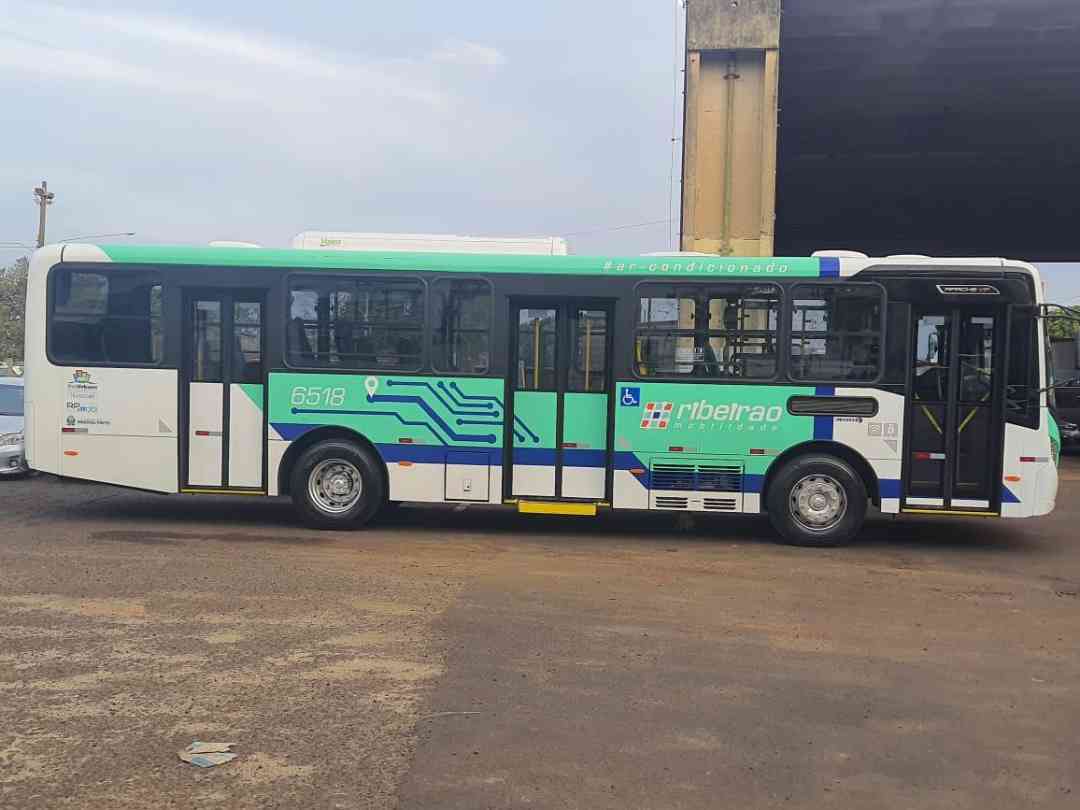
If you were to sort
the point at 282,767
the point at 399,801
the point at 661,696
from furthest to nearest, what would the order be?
1. the point at 661,696
2. the point at 282,767
3. the point at 399,801

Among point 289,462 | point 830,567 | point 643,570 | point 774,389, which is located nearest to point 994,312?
point 774,389

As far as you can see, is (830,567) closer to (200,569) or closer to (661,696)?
(661,696)

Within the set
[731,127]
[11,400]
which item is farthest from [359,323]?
[731,127]

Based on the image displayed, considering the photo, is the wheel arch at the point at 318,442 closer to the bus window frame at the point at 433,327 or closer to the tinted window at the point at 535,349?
the bus window frame at the point at 433,327

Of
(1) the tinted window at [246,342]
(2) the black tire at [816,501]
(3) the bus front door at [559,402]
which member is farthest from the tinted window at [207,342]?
(2) the black tire at [816,501]

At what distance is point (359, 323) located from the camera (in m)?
9.89

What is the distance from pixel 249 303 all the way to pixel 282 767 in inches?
261

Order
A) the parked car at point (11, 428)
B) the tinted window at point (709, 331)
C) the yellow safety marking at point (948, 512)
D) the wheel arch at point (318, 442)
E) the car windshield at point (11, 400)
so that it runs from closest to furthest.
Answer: the yellow safety marking at point (948, 512) → the tinted window at point (709, 331) → the wheel arch at point (318, 442) → the parked car at point (11, 428) → the car windshield at point (11, 400)

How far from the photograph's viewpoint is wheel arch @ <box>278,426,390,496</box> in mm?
9953

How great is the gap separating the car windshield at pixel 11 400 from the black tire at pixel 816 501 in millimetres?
11264

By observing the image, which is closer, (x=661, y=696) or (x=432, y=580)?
(x=661, y=696)

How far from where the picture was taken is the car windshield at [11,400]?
1450 cm

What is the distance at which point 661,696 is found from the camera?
5211mm

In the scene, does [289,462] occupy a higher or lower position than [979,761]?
Result: higher
